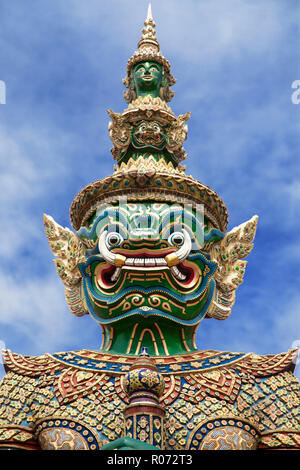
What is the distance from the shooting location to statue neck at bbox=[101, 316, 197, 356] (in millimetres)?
8086

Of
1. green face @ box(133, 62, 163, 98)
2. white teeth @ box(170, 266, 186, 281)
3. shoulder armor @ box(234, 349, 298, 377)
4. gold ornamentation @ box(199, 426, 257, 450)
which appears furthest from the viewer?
green face @ box(133, 62, 163, 98)

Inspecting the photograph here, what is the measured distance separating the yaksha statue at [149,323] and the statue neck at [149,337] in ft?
0.04

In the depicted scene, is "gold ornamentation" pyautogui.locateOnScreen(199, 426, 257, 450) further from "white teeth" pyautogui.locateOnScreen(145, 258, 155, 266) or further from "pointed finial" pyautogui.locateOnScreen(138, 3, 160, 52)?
"pointed finial" pyautogui.locateOnScreen(138, 3, 160, 52)

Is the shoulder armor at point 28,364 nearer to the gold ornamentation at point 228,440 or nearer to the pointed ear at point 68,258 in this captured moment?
the pointed ear at point 68,258

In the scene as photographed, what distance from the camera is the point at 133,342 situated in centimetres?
813

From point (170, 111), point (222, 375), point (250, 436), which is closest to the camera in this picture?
point (250, 436)

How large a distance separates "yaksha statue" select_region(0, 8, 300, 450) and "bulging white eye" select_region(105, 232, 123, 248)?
0.05 feet

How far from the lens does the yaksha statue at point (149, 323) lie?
6977mm

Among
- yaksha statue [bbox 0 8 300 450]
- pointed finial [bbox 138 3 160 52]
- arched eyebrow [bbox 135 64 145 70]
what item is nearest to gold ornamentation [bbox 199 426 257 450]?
yaksha statue [bbox 0 8 300 450]

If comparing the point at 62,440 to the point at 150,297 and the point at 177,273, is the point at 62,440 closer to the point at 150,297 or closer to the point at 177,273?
the point at 150,297

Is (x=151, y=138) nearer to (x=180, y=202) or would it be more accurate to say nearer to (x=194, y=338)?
(x=180, y=202)

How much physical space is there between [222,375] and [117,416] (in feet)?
4.16

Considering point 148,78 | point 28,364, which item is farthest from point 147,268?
point 148,78
